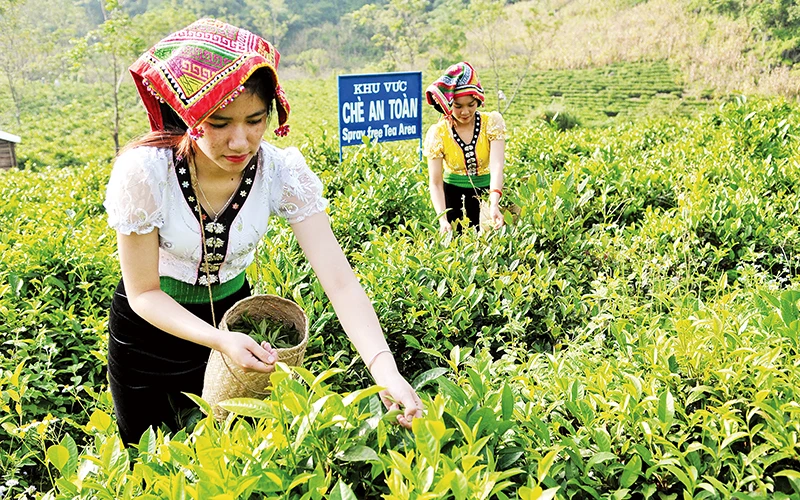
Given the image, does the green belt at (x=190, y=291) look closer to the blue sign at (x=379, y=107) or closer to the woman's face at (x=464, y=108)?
the woman's face at (x=464, y=108)

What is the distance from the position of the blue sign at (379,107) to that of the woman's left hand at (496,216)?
214 centimetres

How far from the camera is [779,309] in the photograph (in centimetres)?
192

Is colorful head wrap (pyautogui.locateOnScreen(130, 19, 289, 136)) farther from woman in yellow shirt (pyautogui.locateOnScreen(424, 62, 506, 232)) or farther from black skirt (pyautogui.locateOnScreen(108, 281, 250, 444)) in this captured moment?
woman in yellow shirt (pyautogui.locateOnScreen(424, 62, 506, 232))

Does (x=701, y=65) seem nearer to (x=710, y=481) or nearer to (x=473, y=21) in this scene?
(x=473, y=21)

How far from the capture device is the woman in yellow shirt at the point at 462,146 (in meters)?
3.62

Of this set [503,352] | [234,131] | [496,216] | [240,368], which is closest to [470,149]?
[496,216]

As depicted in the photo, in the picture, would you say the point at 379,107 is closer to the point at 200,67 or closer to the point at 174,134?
the point at 174,134

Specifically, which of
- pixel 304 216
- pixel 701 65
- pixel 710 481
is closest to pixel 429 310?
pixel 304 216

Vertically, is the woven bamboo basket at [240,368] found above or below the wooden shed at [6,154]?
above

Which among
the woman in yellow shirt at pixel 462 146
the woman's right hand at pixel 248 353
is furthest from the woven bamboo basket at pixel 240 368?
the woman in yellow shirt at pixel 462 146

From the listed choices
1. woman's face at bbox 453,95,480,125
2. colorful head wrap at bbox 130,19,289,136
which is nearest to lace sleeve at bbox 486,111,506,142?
woman's face at bbox 453,95,480,125

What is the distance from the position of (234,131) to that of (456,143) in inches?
91.0

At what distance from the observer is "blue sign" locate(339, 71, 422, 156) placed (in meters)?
5.36

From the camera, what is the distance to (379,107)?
5570mm
